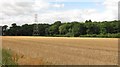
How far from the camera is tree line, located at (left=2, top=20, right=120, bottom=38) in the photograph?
124 m

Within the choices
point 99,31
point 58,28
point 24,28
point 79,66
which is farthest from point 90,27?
point 79,66

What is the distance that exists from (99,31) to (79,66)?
11409cm

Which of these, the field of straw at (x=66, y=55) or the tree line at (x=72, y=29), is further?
the tree line at (x=72, y=29)

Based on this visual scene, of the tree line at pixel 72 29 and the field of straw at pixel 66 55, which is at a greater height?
the tree line at pixel 72 29

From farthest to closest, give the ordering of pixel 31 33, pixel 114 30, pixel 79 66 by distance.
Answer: pixel 31 33
pixel 114 30
pixel 79 66

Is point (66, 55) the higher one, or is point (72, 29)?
point (72, 29)

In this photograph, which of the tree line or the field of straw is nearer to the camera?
the field of straw

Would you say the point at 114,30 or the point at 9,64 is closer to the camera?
the point at 9,64

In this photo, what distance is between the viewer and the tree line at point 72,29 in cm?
12375

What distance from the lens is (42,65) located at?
13258 millimetres

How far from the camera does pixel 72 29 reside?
13612 cm

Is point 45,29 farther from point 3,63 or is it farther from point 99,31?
point 3,63

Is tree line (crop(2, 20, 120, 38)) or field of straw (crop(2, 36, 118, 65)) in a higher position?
tree line (crop(2, 20, 120, 38))

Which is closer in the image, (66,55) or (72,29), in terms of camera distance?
(66,55)
